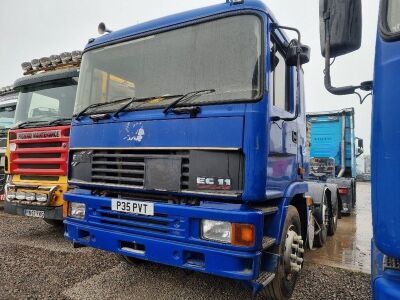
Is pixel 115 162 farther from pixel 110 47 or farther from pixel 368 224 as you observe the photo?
pixel 368 224

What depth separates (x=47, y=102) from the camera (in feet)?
16.7

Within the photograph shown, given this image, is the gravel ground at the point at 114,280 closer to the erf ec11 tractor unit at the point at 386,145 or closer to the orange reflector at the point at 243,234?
the orange reflector at the point at 243,234

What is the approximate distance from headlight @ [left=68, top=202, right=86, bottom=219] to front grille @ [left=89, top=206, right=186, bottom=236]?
0.45 ft

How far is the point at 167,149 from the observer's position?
2.62 m

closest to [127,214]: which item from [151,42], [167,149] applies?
[167,149]

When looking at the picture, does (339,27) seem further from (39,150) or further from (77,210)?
(39,150)

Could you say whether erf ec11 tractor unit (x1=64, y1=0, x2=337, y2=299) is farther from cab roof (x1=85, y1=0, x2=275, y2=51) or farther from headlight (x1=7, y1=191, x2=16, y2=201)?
headlight (x1=7, y1=191, x2=16, y2=201)

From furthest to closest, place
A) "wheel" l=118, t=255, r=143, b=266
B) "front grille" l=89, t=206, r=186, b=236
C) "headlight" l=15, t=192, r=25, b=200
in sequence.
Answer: "headlight" l=15, t=192, r=25, b=200, "wheel" l=118, t=255, r=143, b=266, "front grille" l=89, t=206, r=186, b=236

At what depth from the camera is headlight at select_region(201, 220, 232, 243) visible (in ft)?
7.66

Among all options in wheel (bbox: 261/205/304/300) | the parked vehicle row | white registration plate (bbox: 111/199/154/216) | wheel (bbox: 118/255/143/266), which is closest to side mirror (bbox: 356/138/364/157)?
the parked vehicle row

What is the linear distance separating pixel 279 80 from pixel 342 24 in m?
1.16

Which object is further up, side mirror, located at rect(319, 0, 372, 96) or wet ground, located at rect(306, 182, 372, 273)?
side mirror, located at rect(319, 0, 372, 96)

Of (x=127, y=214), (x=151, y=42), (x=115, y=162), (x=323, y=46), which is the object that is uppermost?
(x=151, y=42)

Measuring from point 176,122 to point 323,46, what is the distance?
1.23 m
